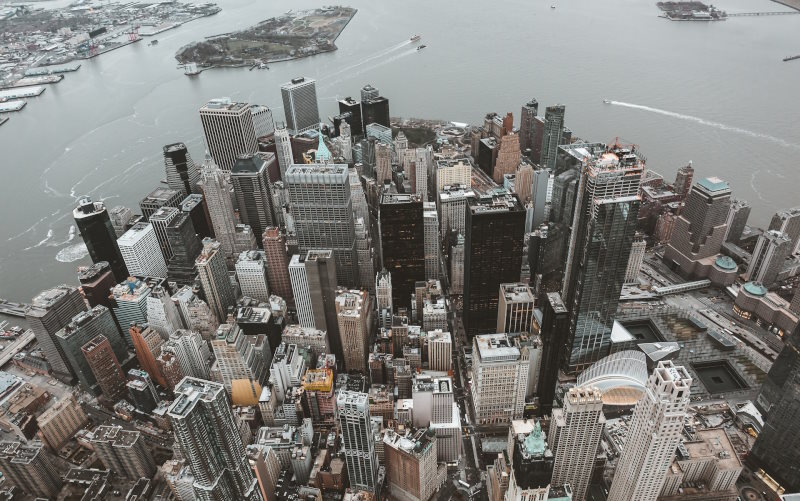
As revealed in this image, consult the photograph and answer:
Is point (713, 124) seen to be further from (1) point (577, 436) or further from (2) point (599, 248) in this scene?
(1) point (577, 436)

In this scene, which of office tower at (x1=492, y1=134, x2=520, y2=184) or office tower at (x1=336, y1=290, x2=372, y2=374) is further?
office tower at (x1=492, y1=134, x2=520, y2=184)

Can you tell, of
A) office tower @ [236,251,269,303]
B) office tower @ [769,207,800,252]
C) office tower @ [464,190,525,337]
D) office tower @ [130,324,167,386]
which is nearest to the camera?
office tower @ [464,190,525,337]

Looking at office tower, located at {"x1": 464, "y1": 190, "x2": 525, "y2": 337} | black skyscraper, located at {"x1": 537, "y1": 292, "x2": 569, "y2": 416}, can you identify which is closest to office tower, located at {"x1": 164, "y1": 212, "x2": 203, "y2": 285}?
office tower, located at {"x1": 464, "y1": 190, "x2": 525, "y2": 337}

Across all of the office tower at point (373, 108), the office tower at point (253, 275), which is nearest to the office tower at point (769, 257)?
the office tower at point (253, 275)

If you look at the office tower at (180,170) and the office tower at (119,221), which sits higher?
the office tower at (180,170)

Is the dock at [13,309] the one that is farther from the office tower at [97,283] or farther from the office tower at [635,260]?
the office tower at [635,260]

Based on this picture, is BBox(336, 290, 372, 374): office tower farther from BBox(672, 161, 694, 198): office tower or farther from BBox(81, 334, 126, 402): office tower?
BBox(672, 161, 694, 198): office tower
